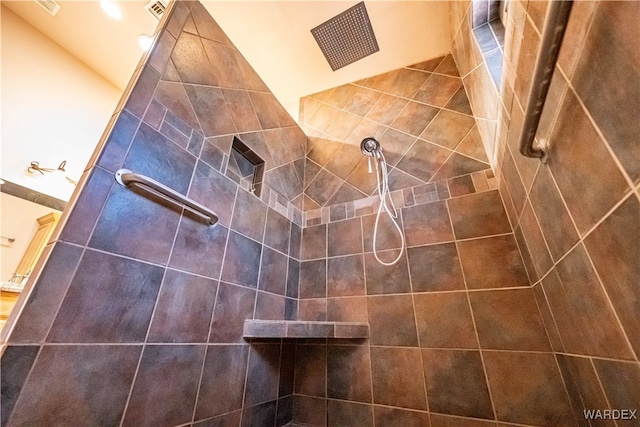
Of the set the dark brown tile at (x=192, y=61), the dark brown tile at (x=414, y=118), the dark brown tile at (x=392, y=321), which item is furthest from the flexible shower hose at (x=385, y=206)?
the dark brown tile at (x=192, y=61)

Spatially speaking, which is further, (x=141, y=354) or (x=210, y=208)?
(x=210, y=208)

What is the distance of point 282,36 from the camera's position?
1.82 m

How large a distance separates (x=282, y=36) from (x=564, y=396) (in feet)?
8.47

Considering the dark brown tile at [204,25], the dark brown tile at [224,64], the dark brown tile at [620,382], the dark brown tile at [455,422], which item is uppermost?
the dark brown tile at [204,25]

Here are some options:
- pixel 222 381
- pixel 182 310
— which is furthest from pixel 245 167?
pixel 222 381

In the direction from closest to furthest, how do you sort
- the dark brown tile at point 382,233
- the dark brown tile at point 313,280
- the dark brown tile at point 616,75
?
1. the dark brown tile at point 616,75
2. the dark brown tile at point 382,233
3. the dark brown tile at point 313,280

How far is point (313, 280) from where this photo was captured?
1.57m

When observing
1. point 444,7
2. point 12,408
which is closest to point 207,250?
point 12,408

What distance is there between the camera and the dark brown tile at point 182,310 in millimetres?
821

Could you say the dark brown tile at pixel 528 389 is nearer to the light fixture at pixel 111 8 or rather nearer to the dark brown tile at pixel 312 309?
the dark brown tile at pixel 312 309

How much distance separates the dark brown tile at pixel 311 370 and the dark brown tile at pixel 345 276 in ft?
1.07

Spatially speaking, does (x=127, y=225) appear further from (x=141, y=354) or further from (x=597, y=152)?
(x=597, y=152)

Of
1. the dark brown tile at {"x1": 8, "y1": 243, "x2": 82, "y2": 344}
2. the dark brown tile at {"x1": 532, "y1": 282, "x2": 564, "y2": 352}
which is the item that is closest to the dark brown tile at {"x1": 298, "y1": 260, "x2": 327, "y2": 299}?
the dark brown tile at {"x1": 532, "y1": 282, "x2": 564, "y2": 352}

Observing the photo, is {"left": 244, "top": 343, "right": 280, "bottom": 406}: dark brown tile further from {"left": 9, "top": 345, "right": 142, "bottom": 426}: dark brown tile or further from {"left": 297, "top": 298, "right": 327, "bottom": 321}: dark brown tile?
→ {"left": 9, "top": 345, "right": 142, "bottom": 426}: dark brown tile
